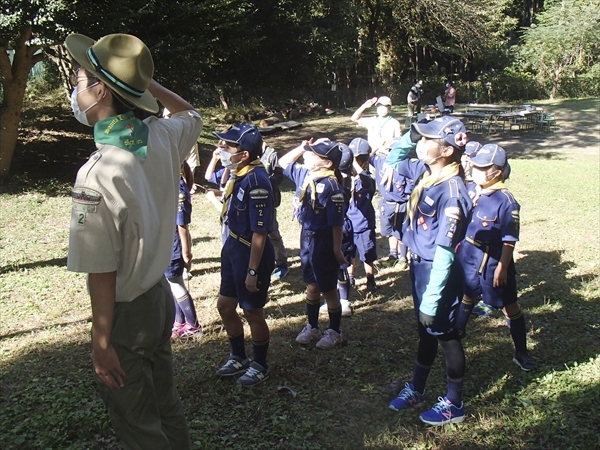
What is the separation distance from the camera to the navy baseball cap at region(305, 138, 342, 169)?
4.71 meters

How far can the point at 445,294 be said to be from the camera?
3523mm

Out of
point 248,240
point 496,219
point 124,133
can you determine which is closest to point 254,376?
point 248,240

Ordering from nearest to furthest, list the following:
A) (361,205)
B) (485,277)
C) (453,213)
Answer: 1. (453,213)
2. (485,277)
3. (361,205)

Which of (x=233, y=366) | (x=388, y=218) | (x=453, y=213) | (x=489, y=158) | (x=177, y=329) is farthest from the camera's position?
→ (x=388, y=218)

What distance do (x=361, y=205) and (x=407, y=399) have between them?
2.84 meters

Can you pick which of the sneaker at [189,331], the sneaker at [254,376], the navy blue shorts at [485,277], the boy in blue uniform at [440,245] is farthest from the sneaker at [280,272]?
the boy in blue uniform at [440,245]

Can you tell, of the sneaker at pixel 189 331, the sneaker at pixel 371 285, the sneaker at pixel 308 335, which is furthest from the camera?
the sneaker at pixel 371 285

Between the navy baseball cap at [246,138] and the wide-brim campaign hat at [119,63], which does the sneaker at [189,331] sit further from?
the wide-brim campaign hat at [119,63]

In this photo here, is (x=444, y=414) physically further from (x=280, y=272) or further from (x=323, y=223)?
(x=280, y=272)

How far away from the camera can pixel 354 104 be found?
1287 inches

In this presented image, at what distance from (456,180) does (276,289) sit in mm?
3423

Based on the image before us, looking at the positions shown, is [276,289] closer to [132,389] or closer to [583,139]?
[132,389]

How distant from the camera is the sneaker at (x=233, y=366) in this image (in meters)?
4.34

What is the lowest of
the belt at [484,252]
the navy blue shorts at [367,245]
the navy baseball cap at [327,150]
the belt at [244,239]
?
the navy blue shorts at [367,245]
